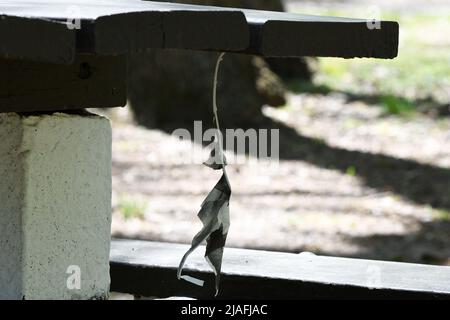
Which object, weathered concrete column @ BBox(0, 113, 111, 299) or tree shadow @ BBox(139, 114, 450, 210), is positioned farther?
tree shadow @ BBox(139, 114, 450, 210)

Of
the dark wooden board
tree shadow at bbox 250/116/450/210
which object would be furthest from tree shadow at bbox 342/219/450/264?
the dark wooden board

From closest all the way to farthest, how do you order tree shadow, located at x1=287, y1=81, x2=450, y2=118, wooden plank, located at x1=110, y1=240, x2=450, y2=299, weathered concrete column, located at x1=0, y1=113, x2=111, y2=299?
weathered concrete column, located at x1=0, y1=113, x2=111, y2=299 → wooden plank, located at x1=110, y1=240, x2=450, y2=299 → tree shadow, located at x1=287, y1=81, x2=450, y2=118

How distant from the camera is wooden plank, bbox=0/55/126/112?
2.19m

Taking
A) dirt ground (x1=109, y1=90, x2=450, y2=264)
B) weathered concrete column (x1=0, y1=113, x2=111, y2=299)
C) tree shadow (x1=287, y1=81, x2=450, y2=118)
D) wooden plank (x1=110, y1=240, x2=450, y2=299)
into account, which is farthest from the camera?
tree shadow (x1=287, y1=81, x2=450, y2=118)

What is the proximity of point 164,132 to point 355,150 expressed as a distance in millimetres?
1552

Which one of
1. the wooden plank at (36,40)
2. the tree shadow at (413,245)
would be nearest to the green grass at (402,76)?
the tree shadow at (413,245)

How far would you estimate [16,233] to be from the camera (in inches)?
91.4

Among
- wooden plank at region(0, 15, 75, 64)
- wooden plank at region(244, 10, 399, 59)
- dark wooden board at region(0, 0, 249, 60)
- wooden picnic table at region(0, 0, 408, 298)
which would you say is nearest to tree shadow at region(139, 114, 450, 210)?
wooden picnic table at region(0, 0, 408, 298)

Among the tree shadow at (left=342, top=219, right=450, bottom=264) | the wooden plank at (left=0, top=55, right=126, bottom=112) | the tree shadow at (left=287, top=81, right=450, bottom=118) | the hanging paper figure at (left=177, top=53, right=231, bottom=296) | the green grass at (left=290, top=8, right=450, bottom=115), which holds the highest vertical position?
the green grass at (left=290, top=8, right=450, bottom=115)

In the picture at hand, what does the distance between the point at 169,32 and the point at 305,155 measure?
20.3 feet

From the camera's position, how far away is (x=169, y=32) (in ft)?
6.12

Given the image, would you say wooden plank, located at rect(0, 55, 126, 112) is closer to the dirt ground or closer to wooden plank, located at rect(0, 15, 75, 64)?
wooden plank, located at rect(0, 15, 75, 64)

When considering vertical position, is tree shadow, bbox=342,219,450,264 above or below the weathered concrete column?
below

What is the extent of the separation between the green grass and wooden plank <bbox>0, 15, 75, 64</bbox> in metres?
7.61
